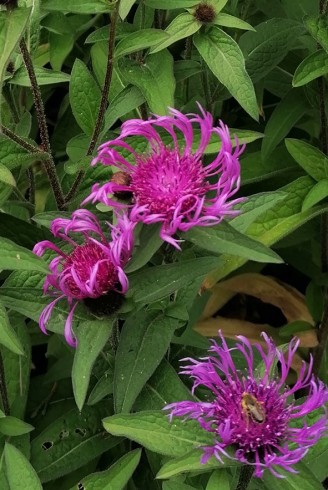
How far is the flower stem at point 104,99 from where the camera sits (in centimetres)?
128

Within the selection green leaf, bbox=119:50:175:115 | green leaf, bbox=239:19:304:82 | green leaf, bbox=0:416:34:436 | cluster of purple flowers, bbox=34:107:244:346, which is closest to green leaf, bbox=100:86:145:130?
green leaf, bbox=119:50:175:115

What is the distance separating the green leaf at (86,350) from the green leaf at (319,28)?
68 centimetres

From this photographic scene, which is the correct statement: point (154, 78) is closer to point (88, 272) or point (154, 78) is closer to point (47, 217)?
point (47, 217)

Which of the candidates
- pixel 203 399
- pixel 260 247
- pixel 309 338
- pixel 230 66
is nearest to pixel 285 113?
pixel 230 66

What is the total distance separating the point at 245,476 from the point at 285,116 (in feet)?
2.90

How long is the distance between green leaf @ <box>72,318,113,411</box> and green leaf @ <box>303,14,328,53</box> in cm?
68

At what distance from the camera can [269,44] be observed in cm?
161

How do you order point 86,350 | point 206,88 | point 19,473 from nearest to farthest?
point 86,350 < point 19,473 < point 206,88

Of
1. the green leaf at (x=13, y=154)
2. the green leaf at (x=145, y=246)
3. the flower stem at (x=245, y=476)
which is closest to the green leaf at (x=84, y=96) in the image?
the green leaf at (x=13, y=154)

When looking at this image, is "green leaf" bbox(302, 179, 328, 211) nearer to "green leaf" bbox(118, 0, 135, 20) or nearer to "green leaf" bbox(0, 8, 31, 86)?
"green leaf" bbox(118, 0, 135, 20)


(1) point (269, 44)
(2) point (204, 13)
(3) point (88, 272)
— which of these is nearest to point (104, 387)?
(3) point (88, 272)

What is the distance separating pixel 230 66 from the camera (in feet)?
4.39

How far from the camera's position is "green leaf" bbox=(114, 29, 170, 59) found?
1.26 meters

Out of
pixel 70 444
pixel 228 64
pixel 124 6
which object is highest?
pixel 124 6
